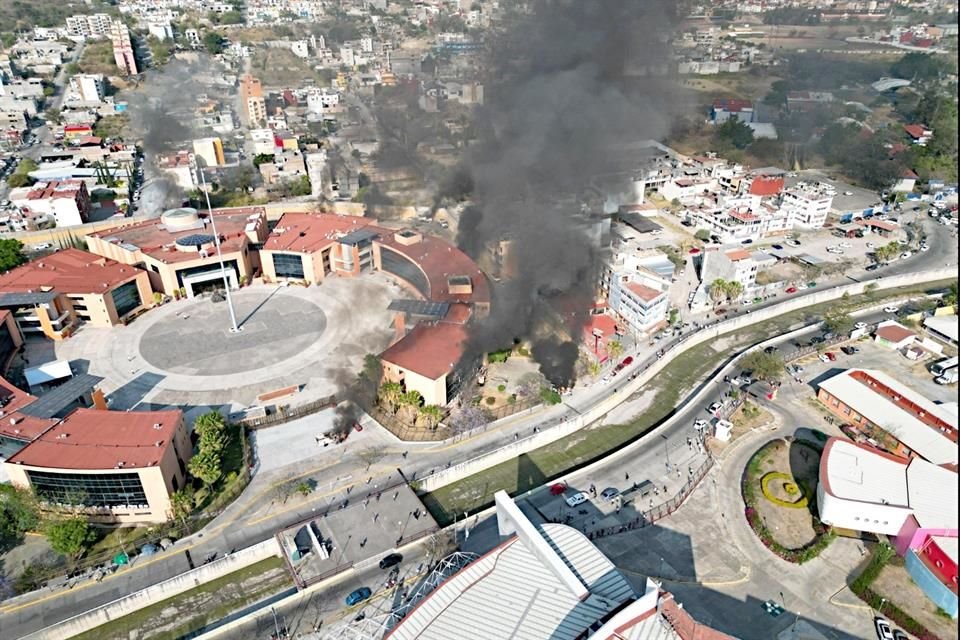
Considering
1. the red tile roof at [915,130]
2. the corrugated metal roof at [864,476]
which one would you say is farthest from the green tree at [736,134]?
the corrugated metal roof at [864,476]

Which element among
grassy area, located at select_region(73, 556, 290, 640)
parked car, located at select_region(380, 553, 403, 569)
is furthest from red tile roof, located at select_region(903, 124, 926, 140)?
grassy area, located at select_region(73, 556, 290, 640)

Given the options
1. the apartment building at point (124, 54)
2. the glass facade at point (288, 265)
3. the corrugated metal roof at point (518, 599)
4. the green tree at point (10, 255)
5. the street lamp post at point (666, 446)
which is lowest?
the street lamp post at point (666, 446)

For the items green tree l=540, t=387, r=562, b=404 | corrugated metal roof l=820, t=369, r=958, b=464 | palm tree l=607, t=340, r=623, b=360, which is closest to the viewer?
corrugated metal roof l=820, t=369, r=958, b=464

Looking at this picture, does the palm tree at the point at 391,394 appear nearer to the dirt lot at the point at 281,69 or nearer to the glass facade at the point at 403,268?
the glass facade at the point at 403,268

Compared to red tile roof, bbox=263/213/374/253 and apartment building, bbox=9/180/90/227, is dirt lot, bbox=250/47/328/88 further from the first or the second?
red tile roof, bbox=263/213/374/253

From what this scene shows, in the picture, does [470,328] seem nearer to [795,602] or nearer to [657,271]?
[657,271]

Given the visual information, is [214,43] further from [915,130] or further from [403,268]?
[915,130]
